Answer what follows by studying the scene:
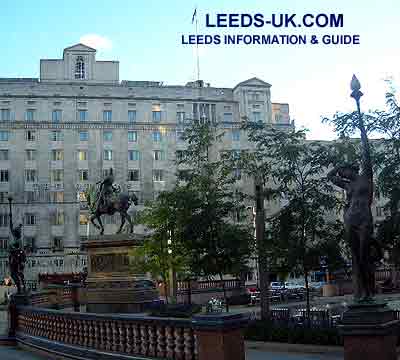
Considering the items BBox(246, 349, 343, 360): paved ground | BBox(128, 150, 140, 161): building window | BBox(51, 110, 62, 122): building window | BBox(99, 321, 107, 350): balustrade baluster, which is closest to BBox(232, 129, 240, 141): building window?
BBox(128, 150, 140, 161): building window

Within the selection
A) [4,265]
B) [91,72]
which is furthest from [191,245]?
[91,72]

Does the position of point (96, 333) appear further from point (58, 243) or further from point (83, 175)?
point (83, 175)

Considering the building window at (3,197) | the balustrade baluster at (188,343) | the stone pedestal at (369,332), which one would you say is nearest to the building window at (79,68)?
the building window at (3,197)

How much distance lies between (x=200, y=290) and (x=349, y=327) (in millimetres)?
31576

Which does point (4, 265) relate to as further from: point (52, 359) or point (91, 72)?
point (52, 359)

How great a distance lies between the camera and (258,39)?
1986cm

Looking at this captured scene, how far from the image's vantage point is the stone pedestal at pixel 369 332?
8836 mm

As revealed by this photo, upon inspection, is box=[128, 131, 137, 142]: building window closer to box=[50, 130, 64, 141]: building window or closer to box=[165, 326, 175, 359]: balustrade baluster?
box=[50, 130, 64, 141]: building window

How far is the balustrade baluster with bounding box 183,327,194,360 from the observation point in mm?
9883

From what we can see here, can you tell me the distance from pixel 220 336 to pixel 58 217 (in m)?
63.8

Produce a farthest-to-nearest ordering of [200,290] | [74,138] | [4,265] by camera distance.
Answer: 1. [74,138]
2. [4,265]
3. [200,290]

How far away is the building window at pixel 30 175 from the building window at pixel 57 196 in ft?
9.11

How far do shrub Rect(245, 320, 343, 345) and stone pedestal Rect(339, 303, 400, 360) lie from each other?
6218mm

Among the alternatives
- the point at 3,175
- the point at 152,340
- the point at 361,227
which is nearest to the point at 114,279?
the point at 152,340
